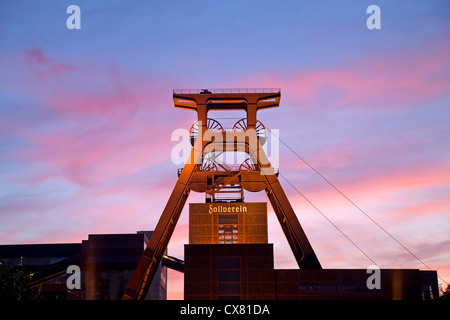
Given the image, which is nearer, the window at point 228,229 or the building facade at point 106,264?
the window at point 228,229

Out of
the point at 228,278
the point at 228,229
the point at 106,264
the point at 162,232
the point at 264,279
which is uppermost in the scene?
the point at 228,229

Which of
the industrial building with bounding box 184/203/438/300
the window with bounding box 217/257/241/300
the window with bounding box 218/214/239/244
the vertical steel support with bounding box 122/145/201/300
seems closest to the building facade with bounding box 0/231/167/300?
the vertical steel support with bounding box 122/145/201/300

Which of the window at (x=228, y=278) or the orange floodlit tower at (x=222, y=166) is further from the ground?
the orange floodlit tower at (x=222, y=166)

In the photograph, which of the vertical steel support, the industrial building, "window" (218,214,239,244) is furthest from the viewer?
"window" (218,214,239,244)

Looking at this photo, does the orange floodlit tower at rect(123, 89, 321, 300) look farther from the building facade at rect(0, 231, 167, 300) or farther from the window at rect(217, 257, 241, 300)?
the building facade at rect(0, 231, 167, 300)

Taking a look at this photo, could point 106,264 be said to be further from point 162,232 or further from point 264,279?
point 264,279

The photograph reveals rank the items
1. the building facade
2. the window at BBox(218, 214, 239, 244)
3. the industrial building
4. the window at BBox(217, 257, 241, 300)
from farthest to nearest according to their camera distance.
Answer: the building facade < the window at BBox(218, 214, 239, 244) < the industrial building < the window at BBox(217, 257, 241, 300)

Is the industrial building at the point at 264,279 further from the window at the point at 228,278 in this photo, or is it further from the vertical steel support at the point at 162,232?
the vertical steel support at the point at 162,232

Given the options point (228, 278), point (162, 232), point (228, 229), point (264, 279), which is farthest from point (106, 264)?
point (264, 279)

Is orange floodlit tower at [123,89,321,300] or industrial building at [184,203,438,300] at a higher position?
orange floodlit tower at [123,89,321,300]

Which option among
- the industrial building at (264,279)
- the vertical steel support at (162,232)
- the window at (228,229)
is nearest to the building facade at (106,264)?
the vertical steel support at (162,232)
